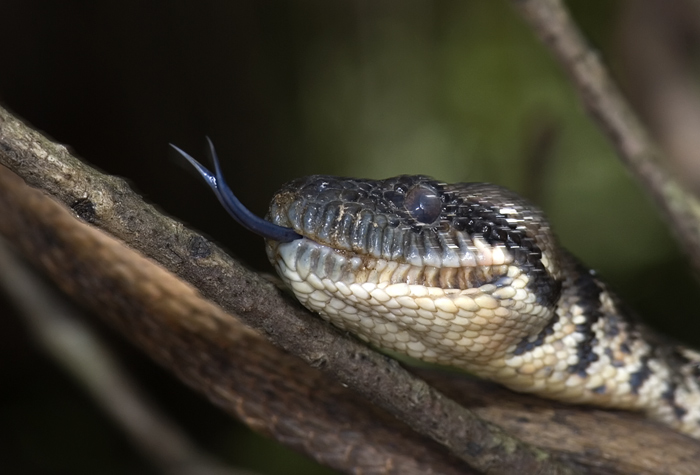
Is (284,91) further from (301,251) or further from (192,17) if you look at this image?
(301,251)

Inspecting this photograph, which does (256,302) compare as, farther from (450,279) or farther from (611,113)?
(611,113)

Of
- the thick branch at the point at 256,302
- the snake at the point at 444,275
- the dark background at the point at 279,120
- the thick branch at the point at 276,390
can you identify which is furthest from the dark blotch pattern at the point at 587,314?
the dark background at the point at 279,120

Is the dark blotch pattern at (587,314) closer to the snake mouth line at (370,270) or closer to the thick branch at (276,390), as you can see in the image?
the thick branch at (276,390)

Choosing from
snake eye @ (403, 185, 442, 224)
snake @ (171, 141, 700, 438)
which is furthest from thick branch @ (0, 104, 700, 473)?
snake eye @ (403, 185, 442, 224)

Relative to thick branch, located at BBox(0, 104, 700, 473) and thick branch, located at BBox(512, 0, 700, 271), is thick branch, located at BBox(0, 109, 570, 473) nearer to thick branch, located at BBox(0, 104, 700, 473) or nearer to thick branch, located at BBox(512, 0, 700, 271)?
thick branch, located at BBox(0, 104, 700, 473)

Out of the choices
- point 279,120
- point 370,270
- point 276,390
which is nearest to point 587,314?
point 370,270
